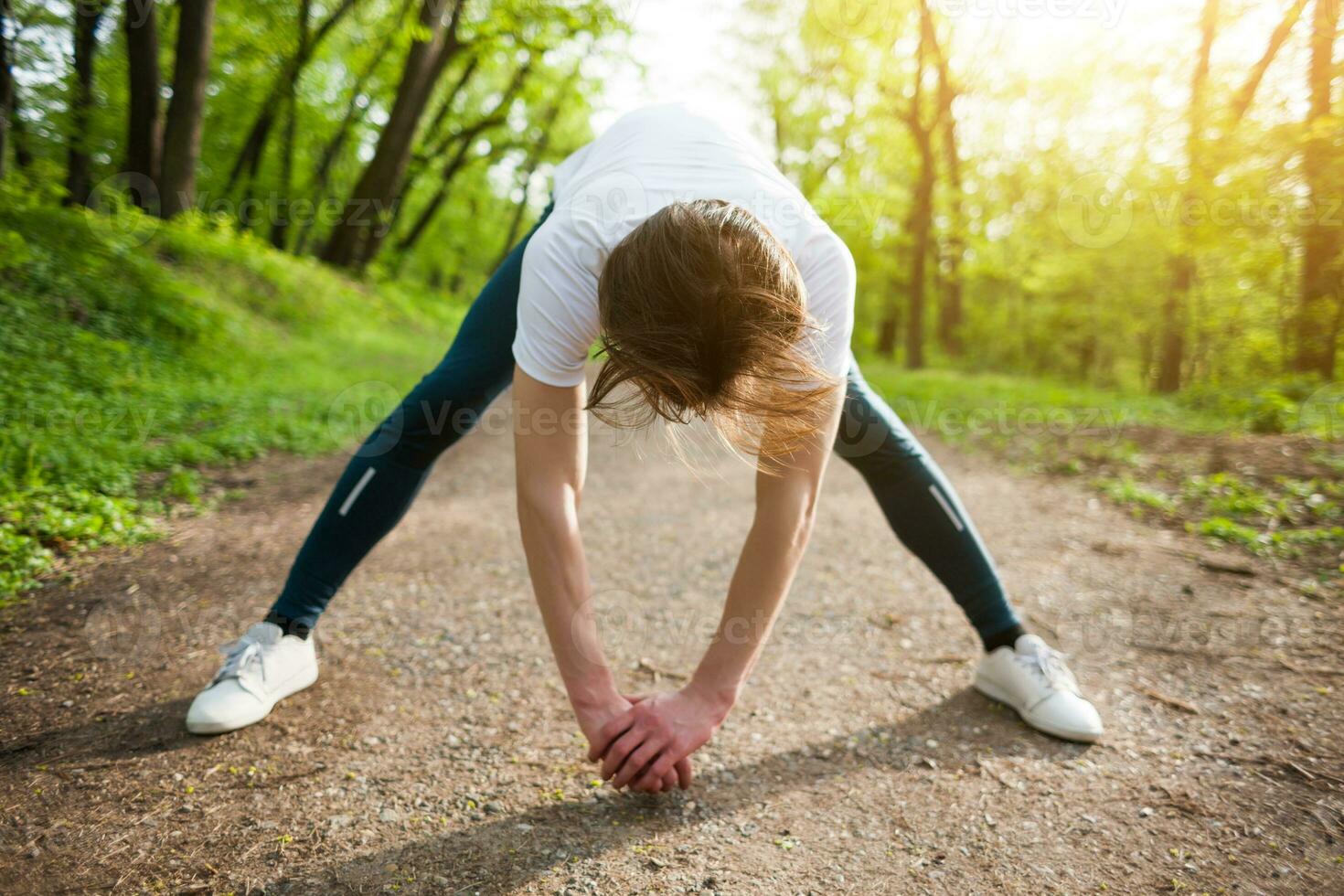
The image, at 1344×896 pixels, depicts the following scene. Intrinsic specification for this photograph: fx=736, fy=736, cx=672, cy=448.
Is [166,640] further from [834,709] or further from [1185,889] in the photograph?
[1185,889]

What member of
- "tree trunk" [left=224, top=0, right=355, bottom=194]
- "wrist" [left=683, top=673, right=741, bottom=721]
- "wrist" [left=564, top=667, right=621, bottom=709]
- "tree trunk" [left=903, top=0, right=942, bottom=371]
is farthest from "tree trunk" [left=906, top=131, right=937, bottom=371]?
"wrist" [left=564, top=667, right=621, bottom=709]

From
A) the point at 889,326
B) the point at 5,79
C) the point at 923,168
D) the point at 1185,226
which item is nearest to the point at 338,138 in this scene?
the point at 5,79

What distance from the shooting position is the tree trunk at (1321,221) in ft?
17.8

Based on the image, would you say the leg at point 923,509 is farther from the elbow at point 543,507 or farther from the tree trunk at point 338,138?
the tree trunk at point 338,138

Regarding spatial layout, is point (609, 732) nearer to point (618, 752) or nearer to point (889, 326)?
point (618, 752)

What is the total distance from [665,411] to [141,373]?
4.89m

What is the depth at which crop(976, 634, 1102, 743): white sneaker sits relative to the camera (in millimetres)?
1916

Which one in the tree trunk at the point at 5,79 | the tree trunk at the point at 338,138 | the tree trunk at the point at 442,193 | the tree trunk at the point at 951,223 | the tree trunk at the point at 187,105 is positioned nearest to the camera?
the tree trunk at the point at 5,79

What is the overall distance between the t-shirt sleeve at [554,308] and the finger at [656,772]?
2.61 feet

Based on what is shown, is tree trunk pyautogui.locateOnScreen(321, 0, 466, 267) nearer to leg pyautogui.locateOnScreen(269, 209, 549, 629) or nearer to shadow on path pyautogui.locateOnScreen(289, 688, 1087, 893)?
leg pyautogui.locateOnScreen(269, 209, 549, 629)

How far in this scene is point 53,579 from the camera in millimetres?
2438

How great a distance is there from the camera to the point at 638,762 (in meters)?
1.50

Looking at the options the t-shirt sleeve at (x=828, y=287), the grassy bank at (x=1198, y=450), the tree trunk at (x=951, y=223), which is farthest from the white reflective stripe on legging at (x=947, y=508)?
the tree trunk at (x=951, y=223)

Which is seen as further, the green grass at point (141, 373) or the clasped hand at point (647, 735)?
the green grass at point (141, 373)
